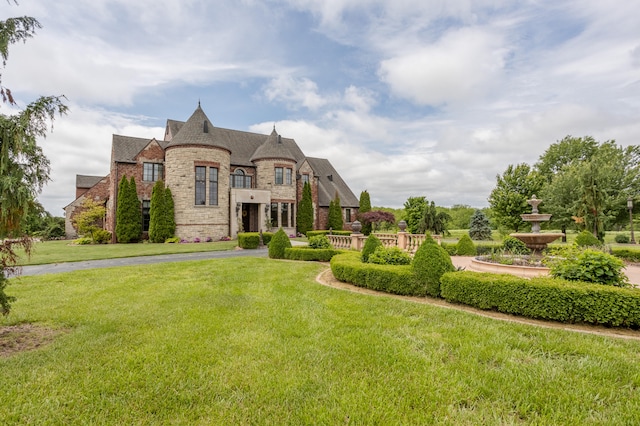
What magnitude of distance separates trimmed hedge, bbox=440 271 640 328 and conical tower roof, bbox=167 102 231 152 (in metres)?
22.7

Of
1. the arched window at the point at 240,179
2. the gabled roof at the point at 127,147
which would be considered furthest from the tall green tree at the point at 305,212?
the gabled roof at the point at 127,147

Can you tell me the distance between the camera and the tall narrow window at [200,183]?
2419cm

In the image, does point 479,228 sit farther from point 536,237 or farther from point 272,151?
point 272,151

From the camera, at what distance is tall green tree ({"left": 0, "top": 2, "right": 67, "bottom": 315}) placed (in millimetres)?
3625

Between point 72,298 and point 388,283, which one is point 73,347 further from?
point 388,283

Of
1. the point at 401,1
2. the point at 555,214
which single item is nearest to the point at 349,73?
the point at 401,1

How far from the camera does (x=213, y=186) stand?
81.3ft

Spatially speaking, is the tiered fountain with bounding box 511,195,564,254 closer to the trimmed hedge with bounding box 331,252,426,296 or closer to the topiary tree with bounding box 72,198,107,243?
the trimmed hedge with bounding box 331,252,426,296

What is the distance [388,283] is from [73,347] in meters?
6.22

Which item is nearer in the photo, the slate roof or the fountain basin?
the fountain basin

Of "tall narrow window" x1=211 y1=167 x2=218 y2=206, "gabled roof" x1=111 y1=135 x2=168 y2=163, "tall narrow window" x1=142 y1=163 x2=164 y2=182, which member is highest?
"gabled roof" x1=111 y1=135 x2=168 y2=163

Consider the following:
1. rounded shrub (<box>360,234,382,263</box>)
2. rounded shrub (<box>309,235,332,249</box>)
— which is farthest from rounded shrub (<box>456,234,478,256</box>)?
rounded shrub (<box>360,234,382,263</box>)

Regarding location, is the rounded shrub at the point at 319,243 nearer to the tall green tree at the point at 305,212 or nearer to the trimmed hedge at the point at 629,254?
the trimmed hedge at the point at 629,254

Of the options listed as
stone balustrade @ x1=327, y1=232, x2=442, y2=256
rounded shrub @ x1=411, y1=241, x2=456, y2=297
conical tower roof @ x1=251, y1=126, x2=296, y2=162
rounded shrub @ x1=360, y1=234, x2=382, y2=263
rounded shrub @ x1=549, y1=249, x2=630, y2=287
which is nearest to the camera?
rounded shrub @ x1=549, y1=249, x2=630, y2=287
